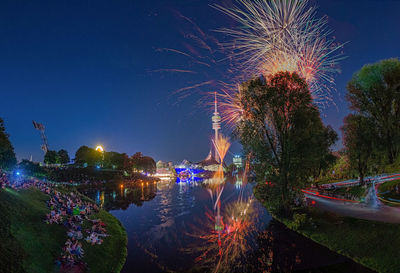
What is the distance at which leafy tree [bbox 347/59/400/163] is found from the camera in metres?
28.0

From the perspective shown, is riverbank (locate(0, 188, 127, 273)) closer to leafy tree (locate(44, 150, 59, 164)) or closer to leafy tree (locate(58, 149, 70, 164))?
leafy tree (locate(44, 150, 59, 164))

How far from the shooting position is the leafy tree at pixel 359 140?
1238 inches

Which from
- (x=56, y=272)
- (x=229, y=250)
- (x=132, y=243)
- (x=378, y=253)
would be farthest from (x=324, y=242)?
(x=56, y=272)

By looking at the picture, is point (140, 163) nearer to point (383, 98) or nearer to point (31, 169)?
point (31, 169)

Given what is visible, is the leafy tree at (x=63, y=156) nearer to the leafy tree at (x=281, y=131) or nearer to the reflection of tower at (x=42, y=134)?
the reflection of tower at (x=42, y=134)

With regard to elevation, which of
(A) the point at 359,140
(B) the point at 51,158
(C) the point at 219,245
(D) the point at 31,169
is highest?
(B) the point at 51,158

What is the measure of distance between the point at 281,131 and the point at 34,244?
75.8ft

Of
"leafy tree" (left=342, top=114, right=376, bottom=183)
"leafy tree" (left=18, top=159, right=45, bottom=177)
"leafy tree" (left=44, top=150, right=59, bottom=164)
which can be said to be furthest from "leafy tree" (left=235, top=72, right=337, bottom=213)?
"leafy tree" (left=44, top=150, right=59, bottom=164)

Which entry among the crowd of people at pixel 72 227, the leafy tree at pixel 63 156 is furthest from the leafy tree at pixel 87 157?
the crowd of people at pixel 72 227

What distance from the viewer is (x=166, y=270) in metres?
15.9

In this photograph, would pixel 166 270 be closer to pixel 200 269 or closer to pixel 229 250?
pixel 200 269

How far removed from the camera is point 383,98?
28812 millimetres

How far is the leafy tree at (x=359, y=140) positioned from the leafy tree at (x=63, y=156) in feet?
371

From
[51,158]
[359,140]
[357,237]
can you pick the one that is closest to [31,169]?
[51,158]
